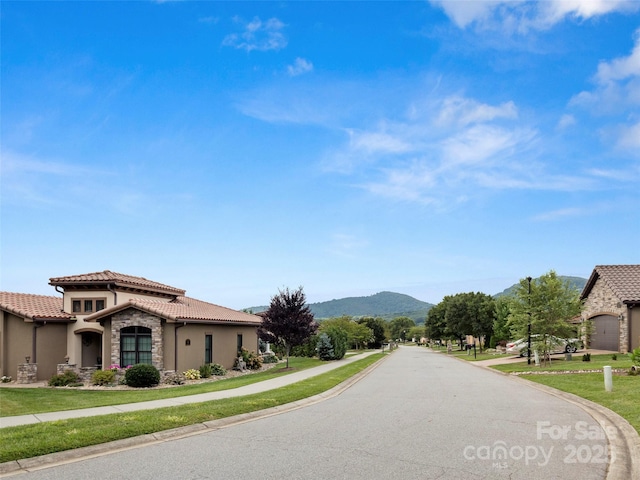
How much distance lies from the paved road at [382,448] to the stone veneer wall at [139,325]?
14066 mm

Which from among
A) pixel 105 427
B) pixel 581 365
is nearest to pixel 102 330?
pixel 105 427

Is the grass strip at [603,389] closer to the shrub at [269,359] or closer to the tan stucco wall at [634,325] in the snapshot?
the tan stucco wall at [634,325]

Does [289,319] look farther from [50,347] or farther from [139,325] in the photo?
[50,347]

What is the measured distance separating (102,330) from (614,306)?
3064cm

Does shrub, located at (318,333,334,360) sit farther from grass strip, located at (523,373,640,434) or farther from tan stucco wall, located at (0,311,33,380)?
tan stucco wall, located at (0,311,33,380)

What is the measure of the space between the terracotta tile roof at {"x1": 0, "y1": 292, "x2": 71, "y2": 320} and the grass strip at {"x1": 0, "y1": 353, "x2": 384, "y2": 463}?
1717 cm

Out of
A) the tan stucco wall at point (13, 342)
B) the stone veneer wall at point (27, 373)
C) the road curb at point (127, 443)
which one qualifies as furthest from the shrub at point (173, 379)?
the road curb at point (127, 443)

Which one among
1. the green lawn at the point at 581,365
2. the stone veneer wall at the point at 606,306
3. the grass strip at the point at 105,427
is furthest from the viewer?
the stone veneer wall at the point at 606,306

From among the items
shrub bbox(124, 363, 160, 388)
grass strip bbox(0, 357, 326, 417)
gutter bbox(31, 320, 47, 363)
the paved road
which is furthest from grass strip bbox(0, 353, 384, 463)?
gutter bbox(31, 320, 47, 363)

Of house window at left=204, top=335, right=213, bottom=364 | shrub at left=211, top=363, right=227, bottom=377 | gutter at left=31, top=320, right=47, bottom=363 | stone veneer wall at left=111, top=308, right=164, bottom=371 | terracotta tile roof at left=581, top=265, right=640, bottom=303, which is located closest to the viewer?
stone veneer wall at left=111, top=308, right=164, bottom=371

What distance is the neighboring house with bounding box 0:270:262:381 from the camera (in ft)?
84.7

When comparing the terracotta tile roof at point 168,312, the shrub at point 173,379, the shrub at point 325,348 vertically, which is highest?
the terracotta tile roof at point 168,312

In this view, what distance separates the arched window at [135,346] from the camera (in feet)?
85.0

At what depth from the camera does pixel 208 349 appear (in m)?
29.4
